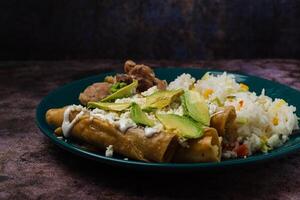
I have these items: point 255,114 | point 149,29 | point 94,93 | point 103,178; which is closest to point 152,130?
point 103,178

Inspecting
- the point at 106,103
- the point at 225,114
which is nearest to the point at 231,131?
the point at 225,114

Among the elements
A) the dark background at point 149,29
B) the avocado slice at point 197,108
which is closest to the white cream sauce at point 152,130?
the avocado slice at point 197,108

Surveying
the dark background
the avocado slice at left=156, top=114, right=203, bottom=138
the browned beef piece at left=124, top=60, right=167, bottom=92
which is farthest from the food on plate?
the dark background

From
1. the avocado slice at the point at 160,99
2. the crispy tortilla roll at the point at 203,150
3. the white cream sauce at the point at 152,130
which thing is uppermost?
the avocado slice at the point at 160,99

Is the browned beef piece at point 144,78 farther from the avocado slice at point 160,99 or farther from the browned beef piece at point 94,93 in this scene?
the avocado slice at point 160,99

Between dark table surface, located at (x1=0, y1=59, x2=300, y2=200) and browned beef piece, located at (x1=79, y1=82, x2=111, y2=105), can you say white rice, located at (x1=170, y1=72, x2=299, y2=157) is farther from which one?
browned beef piece, located at (x1=79, y1=82, x2=111, y2=105)

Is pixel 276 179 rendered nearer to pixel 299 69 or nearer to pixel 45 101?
pixel 45 101
